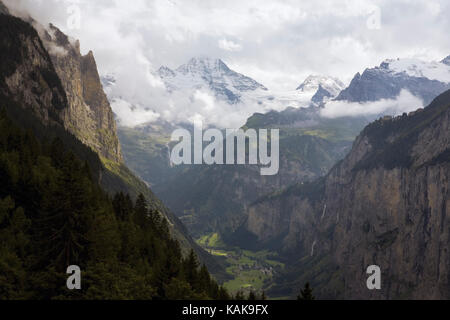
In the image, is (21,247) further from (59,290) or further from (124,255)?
(124,255)

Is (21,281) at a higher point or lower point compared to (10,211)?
lower

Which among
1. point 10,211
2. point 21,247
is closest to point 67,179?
point 21,247

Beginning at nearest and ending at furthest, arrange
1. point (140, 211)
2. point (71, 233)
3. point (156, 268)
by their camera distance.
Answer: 1. point (71, 233)
2. point (156, 268)
3. point (140, 211)
